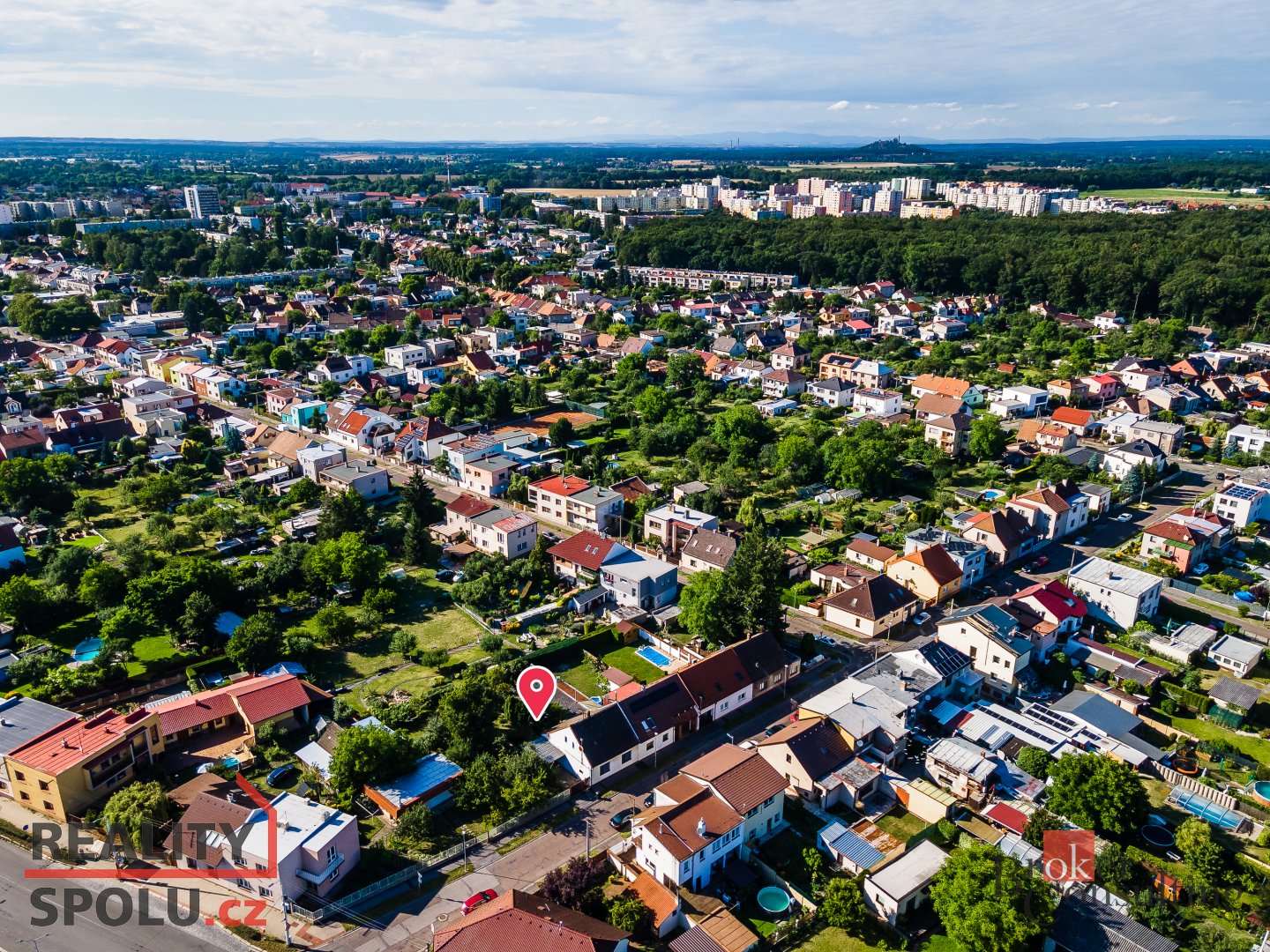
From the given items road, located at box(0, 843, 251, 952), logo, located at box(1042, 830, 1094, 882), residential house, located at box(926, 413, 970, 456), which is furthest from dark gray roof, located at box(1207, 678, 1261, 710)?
road, located at box(0, 843, 251, 952)

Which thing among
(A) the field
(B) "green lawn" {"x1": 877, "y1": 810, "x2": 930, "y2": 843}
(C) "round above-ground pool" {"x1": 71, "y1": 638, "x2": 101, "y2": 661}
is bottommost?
(B) "green lawn" {"x1": 877, "y1": 810, "x2": 930, "y2": 843}

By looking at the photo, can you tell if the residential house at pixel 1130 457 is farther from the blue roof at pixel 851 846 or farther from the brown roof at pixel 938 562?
the blue roof at pixel 851 846

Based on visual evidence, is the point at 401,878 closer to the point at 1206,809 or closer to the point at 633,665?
the point at 633,665

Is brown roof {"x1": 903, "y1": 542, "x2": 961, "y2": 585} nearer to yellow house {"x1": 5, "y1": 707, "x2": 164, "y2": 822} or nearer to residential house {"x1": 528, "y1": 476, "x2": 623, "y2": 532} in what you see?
residential house {"x1": 528, "y1": 476, "x2": 623, "y2": 532}

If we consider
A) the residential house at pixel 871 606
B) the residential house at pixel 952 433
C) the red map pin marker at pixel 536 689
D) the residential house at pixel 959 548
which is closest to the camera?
the red map pin marker at pixel 536 689

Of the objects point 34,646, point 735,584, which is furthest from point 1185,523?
point 34,646

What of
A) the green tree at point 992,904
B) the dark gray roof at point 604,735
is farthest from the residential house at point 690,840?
the green tree at point 992,904
